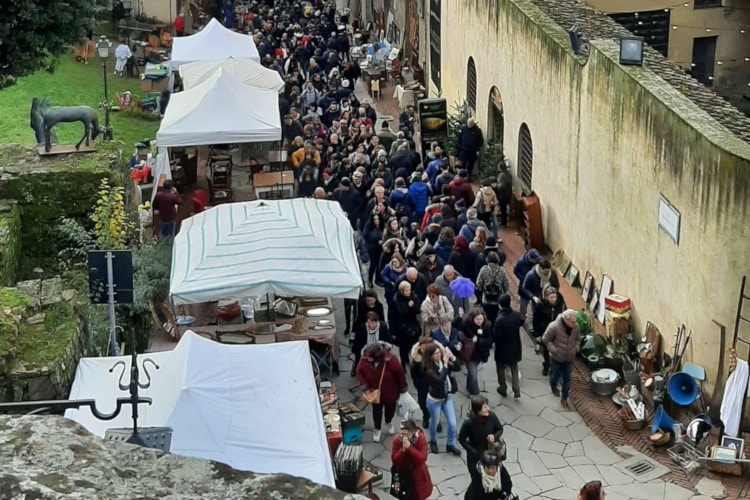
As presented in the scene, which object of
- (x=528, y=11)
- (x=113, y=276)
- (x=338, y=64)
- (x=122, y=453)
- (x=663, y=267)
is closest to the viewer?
(x=122, y=453)

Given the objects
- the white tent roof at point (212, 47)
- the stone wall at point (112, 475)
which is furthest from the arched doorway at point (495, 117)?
the stone wall at point (112, 475)

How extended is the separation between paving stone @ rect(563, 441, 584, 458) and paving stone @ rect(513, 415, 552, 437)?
366 millimetres

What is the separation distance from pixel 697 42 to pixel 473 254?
538 inches

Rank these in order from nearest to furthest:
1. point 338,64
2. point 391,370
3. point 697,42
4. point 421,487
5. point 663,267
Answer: point 421,487, point 391,370, point 663,267, point 697,42, point 338,64

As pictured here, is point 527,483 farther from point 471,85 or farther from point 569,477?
point 471,85

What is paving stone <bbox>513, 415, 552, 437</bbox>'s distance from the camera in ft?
43.9

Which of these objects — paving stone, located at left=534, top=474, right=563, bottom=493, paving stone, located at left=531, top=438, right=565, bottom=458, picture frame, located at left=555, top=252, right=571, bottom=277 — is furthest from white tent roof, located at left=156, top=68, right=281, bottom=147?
paving stone, located at left=534, top=474, right=563, bottom=493

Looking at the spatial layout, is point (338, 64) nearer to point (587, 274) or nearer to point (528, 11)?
point (528, 11)

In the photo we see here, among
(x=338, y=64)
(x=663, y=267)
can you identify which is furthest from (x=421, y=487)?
(x=338, y=64)

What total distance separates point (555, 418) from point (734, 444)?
212 cm

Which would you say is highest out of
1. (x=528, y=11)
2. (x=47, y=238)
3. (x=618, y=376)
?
(x=528, y=11)

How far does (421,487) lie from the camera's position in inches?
432

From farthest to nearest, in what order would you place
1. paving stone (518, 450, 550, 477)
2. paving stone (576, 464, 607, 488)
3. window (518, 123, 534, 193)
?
window (518, 123, 534, 193) < paving stone (518, 450, 550, 477) < paving stone (576, 464, 607, 488)

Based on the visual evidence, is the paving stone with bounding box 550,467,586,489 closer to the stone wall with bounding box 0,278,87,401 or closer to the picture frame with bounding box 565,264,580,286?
the picture frame with bounding box 565,264,580,286
